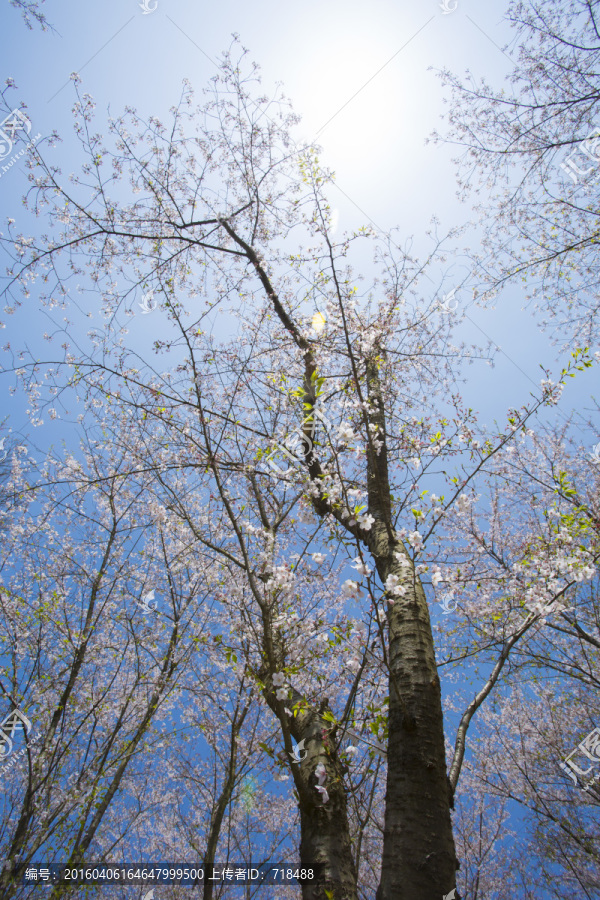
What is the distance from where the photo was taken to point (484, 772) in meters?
8.90

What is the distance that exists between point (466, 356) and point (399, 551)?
4434mm

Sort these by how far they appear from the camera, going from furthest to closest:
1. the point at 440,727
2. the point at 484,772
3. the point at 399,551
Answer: the point at 484,772, the point at 399,551, the point at 440,727

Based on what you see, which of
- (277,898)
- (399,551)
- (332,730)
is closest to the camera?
(332,730)

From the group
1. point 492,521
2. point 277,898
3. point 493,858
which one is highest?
point 492,521

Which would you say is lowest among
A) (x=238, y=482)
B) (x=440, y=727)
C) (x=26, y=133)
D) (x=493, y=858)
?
(x=493, y=858)

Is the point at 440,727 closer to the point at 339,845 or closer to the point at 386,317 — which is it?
the point at 339,845

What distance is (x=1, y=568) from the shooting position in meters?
5.77

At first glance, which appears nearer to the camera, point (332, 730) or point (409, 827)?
point (409, 827)

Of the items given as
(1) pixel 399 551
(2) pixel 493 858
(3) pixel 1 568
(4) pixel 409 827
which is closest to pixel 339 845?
(4) pixel 409 827

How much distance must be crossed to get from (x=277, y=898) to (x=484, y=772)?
18.8 ft

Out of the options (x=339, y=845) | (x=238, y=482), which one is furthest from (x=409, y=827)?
(x=238, y=482)

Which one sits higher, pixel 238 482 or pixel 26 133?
pixel 26 133

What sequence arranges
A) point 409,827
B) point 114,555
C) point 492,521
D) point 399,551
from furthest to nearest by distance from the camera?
1. point 492,521
2. point 114,555
3. point 399,551
4. point 409,827

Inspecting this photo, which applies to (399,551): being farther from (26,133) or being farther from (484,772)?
(484,772)
